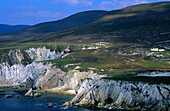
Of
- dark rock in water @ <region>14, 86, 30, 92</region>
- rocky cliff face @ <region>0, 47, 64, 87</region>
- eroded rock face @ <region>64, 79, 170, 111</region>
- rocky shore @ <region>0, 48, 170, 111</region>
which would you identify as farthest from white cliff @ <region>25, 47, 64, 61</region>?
eroded rock face @ <region>64, 79, 170, 111</region>

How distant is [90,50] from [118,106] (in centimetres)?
8453

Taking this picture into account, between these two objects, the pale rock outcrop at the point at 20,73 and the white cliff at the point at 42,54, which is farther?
the white cliff at the point at 42,54

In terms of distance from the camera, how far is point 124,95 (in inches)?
3575

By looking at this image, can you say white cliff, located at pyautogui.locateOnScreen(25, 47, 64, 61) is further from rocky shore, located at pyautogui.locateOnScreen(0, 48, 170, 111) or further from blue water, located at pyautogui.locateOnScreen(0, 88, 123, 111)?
blue water, located at pyautogui.locateOnScreen(0, 88, 123, 111)

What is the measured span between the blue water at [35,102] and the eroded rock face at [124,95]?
4.92 metres

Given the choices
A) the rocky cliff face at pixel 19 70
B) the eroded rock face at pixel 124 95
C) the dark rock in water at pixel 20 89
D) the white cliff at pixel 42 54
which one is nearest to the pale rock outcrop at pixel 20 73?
the rocky cliff face at pixel 19 70

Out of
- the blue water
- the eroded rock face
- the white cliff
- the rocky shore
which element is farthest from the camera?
the white cliff

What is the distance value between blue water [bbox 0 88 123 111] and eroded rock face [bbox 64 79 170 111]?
4.92 m

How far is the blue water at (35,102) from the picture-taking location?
9293 centimetres

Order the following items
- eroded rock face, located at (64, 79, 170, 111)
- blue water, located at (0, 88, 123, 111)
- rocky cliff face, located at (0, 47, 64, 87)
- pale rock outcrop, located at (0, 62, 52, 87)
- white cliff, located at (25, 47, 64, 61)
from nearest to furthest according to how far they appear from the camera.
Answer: eroded rock face, located at (64, 79, 170, 111) < blue water, located at (0, 88, 123, 111) < rocky cliff face, located at (0, 47, 64, 87) < pale rock outcrop, located at (0, 62, 52, 87) < white cliff, located at (25, 47, 64, 61)

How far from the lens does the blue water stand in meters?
92.9

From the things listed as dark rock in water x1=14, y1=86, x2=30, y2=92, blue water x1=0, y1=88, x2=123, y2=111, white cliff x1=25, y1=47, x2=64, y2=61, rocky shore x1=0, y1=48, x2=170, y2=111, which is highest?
white cliff x1=25, y1=47, x2=64, y2=61

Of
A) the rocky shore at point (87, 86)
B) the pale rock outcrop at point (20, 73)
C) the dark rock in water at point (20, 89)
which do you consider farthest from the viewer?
the pale rock outcrop at point (20, 73)

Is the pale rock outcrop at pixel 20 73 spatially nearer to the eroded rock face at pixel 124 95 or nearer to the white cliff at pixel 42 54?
the white cliff at pixel 42 54
